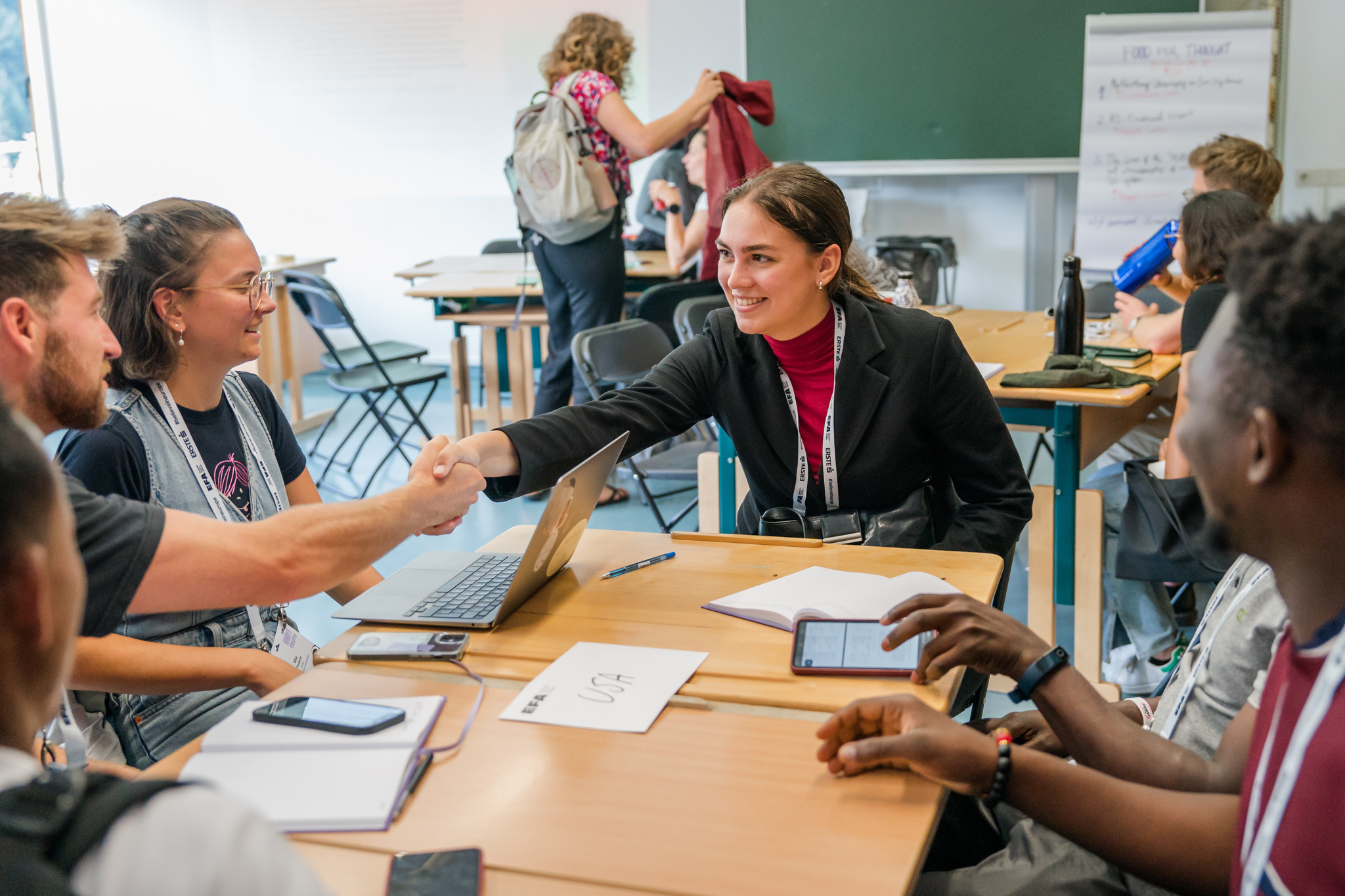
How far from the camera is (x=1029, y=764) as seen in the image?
1075 mm

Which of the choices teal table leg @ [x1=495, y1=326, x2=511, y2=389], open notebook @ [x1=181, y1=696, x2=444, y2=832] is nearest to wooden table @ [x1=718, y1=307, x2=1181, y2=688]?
open notebook @ [x1=181, y1=696, x2=444, y2=832]

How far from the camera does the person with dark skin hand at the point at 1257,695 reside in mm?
784

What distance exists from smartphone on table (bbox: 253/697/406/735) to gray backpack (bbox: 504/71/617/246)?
320 centimetres

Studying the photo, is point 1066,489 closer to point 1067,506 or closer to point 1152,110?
point 1067,506

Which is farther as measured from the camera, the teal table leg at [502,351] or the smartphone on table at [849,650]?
the teal table leg at [502,351]

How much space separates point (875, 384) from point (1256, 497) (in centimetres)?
115

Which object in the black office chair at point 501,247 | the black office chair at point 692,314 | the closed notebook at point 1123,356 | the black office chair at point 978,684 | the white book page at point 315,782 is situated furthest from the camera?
the black office chair at point 501,247

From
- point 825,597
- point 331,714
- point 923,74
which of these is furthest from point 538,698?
point 923,74

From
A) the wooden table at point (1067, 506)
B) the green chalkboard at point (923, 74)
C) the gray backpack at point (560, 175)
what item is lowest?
the wooden table at point (1067, 506)

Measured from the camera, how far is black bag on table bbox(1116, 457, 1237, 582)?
222 cm

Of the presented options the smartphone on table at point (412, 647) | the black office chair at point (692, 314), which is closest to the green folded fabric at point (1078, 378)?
the black office chair at point (692, 314)

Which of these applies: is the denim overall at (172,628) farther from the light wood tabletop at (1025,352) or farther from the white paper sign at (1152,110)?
the white paper sign at (1152,110)

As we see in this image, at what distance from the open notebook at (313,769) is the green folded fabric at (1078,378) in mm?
2065

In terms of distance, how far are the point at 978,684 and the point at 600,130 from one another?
3091mm
